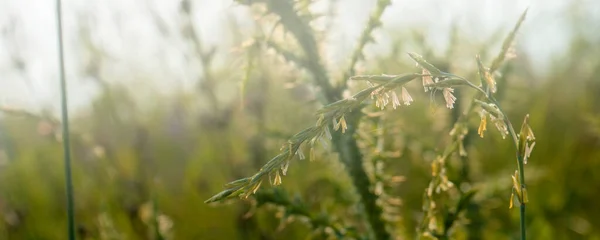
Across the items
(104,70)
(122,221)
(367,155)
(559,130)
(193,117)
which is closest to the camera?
(367,155)

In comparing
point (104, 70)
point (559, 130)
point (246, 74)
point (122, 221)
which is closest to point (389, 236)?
point (246, 74)

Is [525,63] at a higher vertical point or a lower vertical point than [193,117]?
lower

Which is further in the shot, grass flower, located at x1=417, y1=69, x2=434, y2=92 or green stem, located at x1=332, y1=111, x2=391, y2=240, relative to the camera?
green stem, located at x1=332, y1=111, x2=391, y2=240

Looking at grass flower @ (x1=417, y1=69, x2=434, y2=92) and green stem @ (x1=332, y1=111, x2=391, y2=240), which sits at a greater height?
grass flower @ (x1=417, y1=69, x2=434, y2=92)

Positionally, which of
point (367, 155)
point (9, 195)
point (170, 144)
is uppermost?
point (367, 155)

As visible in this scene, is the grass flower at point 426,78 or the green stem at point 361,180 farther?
the green stem at point 361,180

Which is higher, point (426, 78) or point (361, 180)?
point (426, 78)

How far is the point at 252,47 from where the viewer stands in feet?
5.41

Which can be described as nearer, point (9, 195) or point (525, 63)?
point (9, 195)

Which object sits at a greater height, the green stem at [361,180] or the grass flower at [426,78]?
the grass flower at [426,78]

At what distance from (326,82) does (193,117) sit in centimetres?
326

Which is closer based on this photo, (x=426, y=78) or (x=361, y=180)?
(x=426, y=78)

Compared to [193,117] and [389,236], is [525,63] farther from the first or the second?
[389,236]

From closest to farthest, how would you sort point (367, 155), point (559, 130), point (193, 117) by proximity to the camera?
point (367, 155) → point (559, 130) → point (193, 117)
